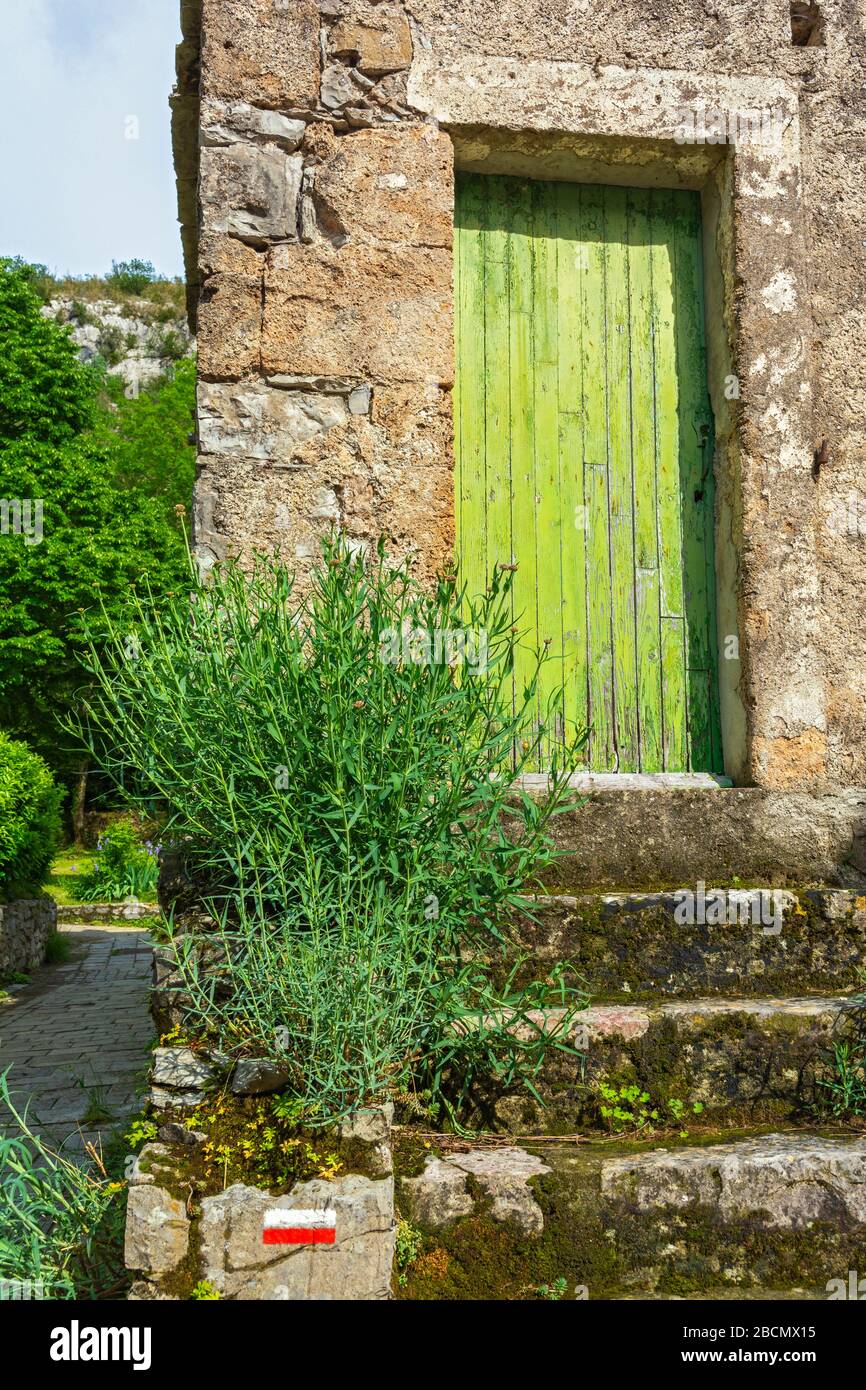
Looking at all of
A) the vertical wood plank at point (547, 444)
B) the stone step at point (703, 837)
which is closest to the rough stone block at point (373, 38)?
the vertical wood plank at point (547, 444)

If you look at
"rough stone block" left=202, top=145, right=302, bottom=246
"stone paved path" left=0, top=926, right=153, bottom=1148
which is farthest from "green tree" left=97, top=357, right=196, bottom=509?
"rough stone block" left=202, top=145, right=302, bottom=246

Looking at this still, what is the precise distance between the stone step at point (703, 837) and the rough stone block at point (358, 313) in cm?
143

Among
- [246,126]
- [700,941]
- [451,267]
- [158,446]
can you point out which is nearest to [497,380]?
[451,267]

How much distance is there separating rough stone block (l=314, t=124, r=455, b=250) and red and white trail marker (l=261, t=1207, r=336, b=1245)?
280 cm

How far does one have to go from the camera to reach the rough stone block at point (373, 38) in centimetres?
337

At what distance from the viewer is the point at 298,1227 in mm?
1903

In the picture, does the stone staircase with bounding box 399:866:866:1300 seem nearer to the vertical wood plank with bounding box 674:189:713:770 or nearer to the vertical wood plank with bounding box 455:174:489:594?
the vertical wood plank with bounding box 674:189:713:770

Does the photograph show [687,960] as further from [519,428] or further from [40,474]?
[40,474]

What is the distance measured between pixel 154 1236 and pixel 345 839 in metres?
0.82

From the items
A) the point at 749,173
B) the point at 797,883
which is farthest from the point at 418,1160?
the point at 749,173

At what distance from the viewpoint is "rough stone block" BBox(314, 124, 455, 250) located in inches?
132

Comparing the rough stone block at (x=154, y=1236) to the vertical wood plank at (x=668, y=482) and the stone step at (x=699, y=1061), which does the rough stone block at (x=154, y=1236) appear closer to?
the stone step at (x=699, y=1061)

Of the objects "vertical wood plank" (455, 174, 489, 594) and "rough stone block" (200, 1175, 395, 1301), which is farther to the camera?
"vertical wood plank" (455, 174, 489, 594)

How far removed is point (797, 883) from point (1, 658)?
46.7 ft
